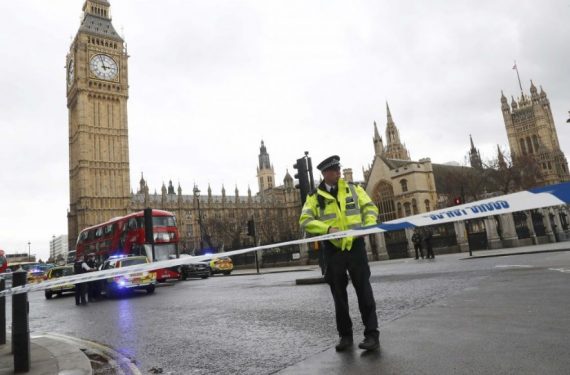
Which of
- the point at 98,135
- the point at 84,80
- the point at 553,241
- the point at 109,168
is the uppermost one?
the point at 84,80

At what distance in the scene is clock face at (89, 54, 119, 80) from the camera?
7375 cm

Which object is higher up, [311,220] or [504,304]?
[311,220]

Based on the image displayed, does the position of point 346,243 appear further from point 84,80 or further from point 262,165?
point 262,165

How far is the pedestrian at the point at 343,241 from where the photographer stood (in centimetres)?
390

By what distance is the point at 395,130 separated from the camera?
89.8 m

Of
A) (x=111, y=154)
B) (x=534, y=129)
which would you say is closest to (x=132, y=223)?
(x=111, y=154)

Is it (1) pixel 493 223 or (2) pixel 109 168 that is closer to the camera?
(1) pixel 493 223

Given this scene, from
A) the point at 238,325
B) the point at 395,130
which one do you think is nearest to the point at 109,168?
the point at 395,130

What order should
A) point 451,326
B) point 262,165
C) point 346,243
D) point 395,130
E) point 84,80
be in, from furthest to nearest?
point 262,165 < point 395,130 < point 84,80 < point 451,326 < point 346,243

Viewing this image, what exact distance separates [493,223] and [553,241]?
4677 millimetres

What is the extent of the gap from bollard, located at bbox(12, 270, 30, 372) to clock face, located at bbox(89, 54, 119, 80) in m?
79.5

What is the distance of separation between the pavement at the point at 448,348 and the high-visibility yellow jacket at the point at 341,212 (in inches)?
42.6

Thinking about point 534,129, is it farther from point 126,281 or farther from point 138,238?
point 126,281

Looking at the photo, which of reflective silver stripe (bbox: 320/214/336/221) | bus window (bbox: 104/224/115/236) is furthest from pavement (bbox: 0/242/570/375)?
bus window (bbox: 104/224/115/236)
